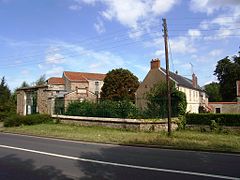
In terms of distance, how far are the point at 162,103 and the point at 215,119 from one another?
187 inches

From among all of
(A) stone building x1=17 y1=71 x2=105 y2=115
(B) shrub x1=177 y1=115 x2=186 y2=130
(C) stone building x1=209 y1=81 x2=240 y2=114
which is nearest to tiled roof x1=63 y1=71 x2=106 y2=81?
(A) stone building x1=17 y1=71 x2=105 y2=115

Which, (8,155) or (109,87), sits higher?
(109,87)

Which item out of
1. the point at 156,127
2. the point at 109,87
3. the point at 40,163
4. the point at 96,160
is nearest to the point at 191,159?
the point at 96,160

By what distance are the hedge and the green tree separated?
3.14 feet

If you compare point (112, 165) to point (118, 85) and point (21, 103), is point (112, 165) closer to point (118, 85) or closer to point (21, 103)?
point (21, 103)

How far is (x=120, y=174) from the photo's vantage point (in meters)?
8.20

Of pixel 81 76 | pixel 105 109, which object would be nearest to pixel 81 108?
pixel 105 109

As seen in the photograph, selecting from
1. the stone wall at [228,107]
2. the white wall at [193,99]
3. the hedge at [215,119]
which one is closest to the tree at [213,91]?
the white wall at [193,99]

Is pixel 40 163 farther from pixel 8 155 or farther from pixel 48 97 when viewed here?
pixel 48 97

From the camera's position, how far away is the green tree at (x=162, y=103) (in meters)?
24.4

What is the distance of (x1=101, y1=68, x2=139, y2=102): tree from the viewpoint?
58.9 metres

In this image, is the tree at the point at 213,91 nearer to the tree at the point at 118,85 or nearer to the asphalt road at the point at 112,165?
the tree at the point at 118,85

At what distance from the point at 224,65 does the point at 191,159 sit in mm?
66123

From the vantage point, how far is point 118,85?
5903 centimetres
